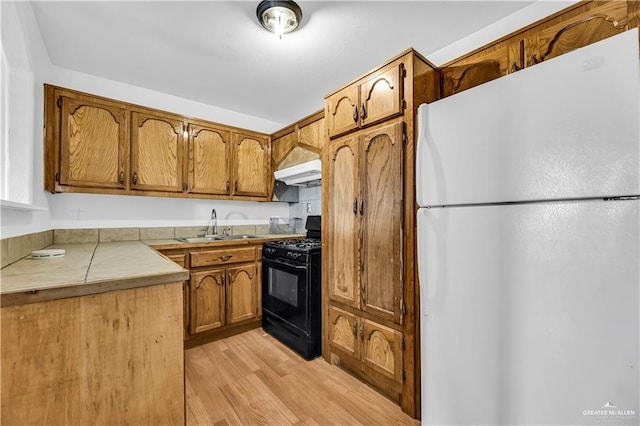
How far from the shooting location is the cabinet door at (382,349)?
159cm

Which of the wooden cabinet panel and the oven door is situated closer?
the oven door

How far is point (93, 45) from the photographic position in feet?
6.50

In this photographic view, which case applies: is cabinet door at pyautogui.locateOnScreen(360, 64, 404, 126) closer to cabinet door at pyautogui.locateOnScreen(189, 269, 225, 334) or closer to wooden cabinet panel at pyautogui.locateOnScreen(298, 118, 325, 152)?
wooden cabinet panel at pyautogui.locateOnScreen(298, 118, 325, 152)

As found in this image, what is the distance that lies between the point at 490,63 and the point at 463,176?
98 cm

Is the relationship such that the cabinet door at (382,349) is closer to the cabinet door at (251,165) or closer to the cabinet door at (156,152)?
the cabinet door at (251,165)

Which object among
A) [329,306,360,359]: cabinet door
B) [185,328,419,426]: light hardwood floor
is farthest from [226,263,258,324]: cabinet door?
[329,306,360,359]: cabinet door

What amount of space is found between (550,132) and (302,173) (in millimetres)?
2025

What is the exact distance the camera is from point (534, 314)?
0.92 m

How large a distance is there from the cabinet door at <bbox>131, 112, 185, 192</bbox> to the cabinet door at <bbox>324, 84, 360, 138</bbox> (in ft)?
5.08

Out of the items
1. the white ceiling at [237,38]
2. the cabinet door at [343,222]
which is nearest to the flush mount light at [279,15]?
the white ceiling at [237,38]

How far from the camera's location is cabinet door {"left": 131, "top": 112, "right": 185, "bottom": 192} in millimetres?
2396

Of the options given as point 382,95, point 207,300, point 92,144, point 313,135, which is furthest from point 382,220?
point 92,144

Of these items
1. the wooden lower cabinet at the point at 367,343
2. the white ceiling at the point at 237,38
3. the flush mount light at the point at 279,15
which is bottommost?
the wooden lower cabinet at the point at 367,343

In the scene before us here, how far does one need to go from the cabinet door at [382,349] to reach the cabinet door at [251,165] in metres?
1.98
